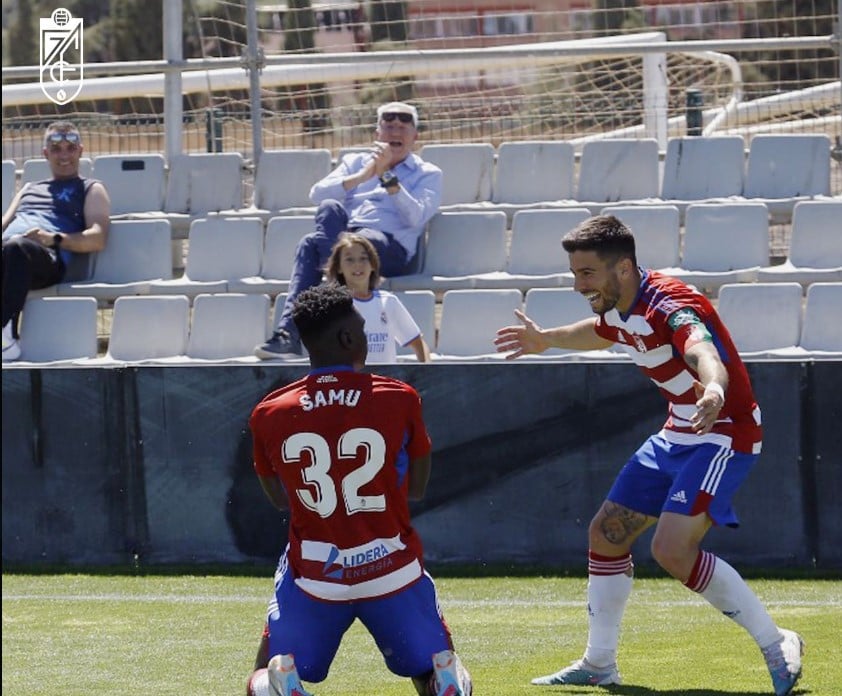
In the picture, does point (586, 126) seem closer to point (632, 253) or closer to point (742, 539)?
point (742, 539)

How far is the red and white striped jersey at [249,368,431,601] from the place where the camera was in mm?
4812

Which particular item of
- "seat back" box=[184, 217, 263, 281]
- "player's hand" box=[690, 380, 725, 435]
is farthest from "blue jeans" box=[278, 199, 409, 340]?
"player's hand" box=[690, 380, 725, 435]

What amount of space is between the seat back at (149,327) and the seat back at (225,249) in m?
0.68

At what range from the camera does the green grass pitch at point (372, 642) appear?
21.3 feet

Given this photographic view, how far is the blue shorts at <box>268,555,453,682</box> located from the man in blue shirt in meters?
6.13

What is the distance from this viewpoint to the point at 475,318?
414 inches

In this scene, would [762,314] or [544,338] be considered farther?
[762,314]

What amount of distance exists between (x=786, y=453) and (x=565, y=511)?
1242 mm

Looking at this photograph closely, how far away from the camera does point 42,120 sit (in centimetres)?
1436

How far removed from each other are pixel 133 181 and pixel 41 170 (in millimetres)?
806

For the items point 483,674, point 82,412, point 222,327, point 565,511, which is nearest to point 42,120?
point 222,327

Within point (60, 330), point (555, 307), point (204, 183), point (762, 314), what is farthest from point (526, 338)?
point (204, 183)

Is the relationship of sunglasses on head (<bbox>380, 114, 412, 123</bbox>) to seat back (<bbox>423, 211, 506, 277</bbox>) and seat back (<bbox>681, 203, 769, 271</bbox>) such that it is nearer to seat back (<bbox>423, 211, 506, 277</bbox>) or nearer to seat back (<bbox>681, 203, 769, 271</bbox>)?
seat back (<bbox>423, 211, 506, 277</bbox>)

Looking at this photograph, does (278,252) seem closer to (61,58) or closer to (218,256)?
(218,256)
